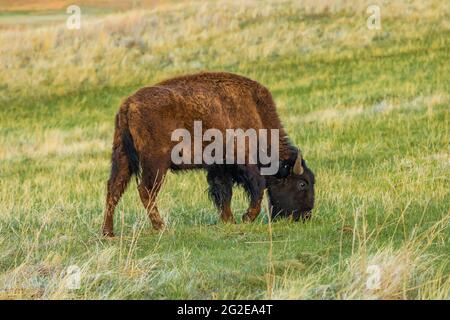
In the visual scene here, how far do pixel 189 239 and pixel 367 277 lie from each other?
8.95ft

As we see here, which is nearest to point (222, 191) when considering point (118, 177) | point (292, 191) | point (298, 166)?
point (292, 191)

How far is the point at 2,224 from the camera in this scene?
35.9 feet

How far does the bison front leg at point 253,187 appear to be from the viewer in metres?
10.8

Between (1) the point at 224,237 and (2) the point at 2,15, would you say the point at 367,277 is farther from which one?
(2) the point at 2,15

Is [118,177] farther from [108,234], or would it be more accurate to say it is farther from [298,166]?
[298,166]

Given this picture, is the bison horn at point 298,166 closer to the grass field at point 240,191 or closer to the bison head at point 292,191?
the bison head at point 292,191

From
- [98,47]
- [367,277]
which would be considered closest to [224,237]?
[367,277]

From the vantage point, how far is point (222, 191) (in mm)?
10938

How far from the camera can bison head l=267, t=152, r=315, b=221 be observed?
10.8 meters

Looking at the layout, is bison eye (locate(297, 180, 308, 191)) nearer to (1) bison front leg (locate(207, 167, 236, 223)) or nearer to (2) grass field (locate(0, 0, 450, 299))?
(2) grass field (locate(0, 0, 450, 299))

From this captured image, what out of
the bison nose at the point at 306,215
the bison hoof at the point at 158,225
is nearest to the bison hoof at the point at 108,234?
the bison hoof at the point at 158,225

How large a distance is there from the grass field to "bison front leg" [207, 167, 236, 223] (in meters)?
0.30

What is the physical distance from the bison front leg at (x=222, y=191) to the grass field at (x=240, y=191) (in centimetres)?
30

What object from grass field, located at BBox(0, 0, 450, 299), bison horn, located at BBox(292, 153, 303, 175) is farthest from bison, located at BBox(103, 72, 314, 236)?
grass field, located at BBox(0, 0, 450, 299)
